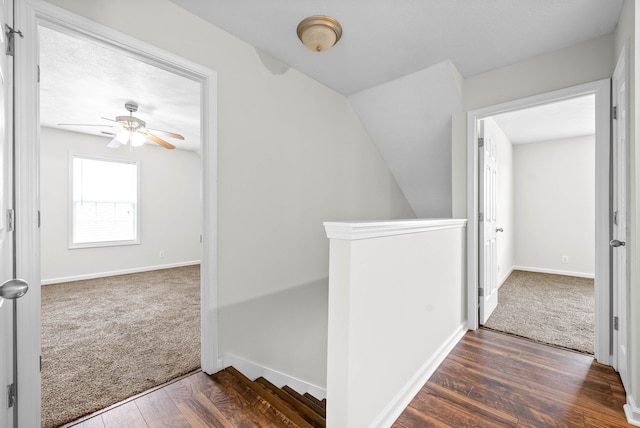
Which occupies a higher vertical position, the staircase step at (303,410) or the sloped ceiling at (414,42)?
the sloped ceiling at (414,42)

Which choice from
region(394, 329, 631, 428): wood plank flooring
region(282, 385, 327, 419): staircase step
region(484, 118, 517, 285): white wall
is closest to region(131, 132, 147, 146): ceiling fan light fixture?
region(282, 385, 327, 419): staircase step

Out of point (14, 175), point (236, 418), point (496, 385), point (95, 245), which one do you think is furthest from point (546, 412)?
point (95, 245)

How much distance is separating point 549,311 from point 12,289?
4.10m

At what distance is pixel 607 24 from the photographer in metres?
1.92

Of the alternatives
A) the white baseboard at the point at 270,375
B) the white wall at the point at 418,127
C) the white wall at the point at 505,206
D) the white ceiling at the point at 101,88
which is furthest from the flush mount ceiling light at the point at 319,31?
the white wall at the point at 505,206

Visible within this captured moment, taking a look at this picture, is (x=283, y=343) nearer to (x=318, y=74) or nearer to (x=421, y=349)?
(x=421, y=349)

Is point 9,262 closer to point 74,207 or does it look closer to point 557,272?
point 74,207

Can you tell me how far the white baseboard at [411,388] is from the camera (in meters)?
1.45

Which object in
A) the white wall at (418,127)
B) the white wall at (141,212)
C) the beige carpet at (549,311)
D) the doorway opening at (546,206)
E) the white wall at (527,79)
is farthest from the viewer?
the white wall at (141,212)

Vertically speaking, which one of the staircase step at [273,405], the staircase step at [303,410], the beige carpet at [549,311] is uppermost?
the staircase step at [273,405]

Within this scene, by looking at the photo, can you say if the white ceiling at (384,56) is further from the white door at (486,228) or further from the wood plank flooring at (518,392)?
the wood plank flooring at (518,392)

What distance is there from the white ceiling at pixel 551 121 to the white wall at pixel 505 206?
0.53 feet

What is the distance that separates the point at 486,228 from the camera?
2.76m

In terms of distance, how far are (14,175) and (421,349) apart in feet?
7.51
